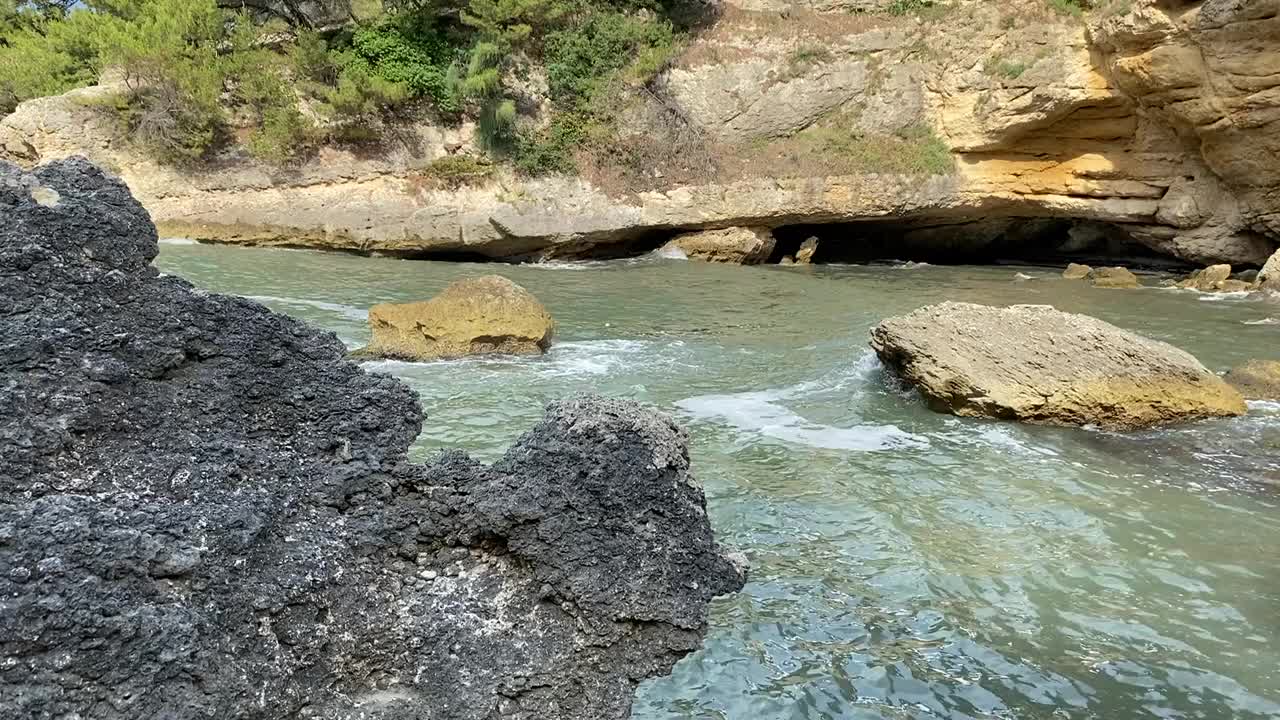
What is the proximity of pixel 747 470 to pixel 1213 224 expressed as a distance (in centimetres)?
1819

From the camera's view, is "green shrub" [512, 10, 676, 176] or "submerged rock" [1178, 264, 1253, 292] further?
"green shrub" [512, 10, 676, 176]

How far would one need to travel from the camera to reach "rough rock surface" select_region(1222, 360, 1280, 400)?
786 cm

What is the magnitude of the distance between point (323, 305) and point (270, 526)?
1096 centimetres

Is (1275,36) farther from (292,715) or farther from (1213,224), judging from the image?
(292,715)

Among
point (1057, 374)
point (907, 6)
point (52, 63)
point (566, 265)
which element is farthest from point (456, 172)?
point (1057, 374)

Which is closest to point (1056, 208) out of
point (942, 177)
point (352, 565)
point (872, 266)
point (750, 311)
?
point (942, 177)

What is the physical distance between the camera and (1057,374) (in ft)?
23.4

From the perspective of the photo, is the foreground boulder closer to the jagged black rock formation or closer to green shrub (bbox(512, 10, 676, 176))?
the jagged black rock formation

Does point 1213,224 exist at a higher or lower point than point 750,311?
higher

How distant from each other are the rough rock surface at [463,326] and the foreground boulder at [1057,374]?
456 centimetres

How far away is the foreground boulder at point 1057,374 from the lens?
275 inches

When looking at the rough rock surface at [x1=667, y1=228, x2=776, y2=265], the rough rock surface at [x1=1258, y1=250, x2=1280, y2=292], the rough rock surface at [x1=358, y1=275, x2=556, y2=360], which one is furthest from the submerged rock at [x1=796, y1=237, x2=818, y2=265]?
the rough rock surface at [x1=358, y1=275, x2=556, y2=360]

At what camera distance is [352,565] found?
101 inches

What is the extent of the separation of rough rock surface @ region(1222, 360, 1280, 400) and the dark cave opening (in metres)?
14.4
